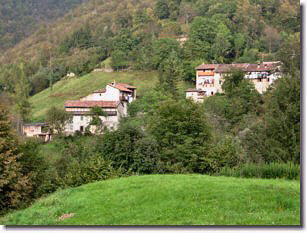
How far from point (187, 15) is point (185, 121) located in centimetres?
5993

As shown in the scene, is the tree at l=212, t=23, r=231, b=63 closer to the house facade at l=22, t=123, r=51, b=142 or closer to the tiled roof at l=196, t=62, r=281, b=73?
the tiled roof at l=196, t=62, r=281, b=73

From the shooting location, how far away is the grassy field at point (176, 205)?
29.3ft

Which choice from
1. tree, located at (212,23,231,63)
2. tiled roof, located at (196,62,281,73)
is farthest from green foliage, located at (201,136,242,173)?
tree, located at (212,23,231,63)

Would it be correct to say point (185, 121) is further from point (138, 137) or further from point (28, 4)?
point (28, 4)

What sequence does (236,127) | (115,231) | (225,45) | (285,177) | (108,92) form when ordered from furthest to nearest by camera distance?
1. (225,45)
2. (108,92)
3. (236,127)
4. (285,177)
5. (115,231)

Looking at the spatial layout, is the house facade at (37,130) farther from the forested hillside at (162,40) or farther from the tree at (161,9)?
the tree at (161,9)

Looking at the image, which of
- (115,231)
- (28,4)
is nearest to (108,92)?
(115,231)

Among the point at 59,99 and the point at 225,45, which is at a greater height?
the point at 225,45

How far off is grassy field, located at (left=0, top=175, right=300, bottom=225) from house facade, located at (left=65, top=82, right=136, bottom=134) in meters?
28.5

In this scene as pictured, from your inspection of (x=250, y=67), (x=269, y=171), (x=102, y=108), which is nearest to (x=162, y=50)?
(x=250, y=67)

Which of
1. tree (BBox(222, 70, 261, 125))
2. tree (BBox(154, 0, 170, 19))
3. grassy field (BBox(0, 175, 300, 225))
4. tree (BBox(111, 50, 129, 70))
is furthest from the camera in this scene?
tree (BBox(154, 0, 170, 19))

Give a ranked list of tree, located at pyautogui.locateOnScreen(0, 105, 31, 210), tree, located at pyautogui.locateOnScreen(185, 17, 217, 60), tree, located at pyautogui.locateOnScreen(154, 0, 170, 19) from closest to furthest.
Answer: tree, located at pyautogui.locateOnScreen(0, 105, 31, 210) < tree, located at pyautogui.locateOnScreen(185, 17, 217, 60) < tree, located at pyautogui.locateOnScreen(154, 0, 170, 19)

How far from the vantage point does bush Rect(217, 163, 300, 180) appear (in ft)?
43.3

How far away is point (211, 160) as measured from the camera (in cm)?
2075
